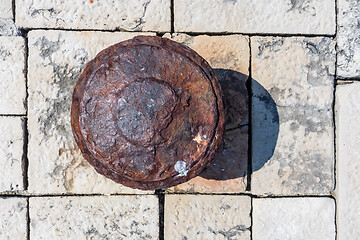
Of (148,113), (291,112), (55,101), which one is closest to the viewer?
(148,113)

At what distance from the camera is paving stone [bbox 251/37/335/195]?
8.35 feet

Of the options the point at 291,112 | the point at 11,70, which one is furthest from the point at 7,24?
the point at 291,112

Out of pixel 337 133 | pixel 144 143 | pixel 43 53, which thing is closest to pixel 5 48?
pixel 43 53

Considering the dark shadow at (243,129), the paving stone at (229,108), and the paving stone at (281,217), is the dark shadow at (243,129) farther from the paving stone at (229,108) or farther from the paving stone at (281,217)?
the paving stone at (281,217)

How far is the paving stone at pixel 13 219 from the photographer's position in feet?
8.25

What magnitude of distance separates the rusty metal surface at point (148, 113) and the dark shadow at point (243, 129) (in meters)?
0.75

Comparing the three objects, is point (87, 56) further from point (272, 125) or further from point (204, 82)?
point (272, 125)

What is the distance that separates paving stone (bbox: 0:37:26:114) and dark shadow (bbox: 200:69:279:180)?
1530 millimetres

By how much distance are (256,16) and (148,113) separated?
1.43 m

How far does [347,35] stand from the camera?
8.52 ft

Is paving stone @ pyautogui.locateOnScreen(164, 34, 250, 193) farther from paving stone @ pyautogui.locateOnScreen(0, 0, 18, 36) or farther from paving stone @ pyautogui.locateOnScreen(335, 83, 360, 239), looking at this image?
paving stone @ pyautogui.locateOnScreen(0, 0, 18, 36)

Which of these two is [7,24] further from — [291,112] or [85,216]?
[291,112]

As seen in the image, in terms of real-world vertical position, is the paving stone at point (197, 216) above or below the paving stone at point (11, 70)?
below

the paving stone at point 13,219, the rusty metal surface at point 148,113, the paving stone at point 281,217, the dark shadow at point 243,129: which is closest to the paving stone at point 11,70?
the paving stone at point 13,219
